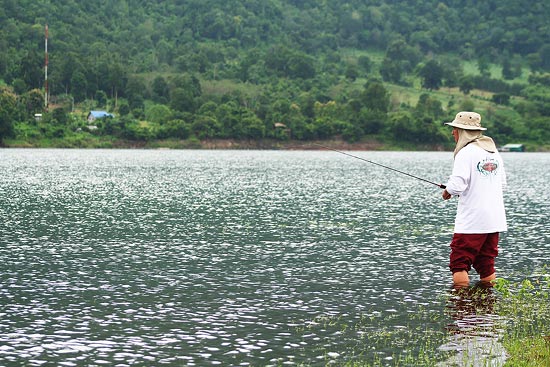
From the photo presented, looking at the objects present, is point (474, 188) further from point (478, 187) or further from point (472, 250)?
point (472, 250)

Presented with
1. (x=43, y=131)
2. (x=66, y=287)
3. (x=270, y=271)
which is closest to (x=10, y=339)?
(x=66, y=287)

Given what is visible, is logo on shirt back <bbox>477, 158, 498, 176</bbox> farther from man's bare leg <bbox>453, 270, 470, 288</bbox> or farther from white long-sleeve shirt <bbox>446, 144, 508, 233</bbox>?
man's bare leg <bbox>453, 270, 470, 288</bbox>

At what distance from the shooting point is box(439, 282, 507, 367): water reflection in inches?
619

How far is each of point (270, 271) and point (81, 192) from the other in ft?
125

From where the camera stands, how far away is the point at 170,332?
1789 centimetres

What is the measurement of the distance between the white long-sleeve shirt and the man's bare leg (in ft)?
4.83

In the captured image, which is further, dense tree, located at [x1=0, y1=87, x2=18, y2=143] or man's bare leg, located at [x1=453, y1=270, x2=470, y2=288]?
dense tree, located at [x1=0, y1=87, x2=18, y2=143]

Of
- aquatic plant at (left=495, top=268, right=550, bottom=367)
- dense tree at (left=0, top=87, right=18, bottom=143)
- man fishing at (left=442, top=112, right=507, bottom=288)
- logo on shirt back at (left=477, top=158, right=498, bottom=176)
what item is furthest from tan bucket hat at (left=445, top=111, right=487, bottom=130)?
dense tree at (left=0, top=87, right=18, bottom=143)

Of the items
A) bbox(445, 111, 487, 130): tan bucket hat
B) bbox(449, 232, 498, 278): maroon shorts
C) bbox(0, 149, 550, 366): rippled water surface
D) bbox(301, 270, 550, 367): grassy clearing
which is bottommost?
bbox(0, 149, 550, 366): rippled water surface

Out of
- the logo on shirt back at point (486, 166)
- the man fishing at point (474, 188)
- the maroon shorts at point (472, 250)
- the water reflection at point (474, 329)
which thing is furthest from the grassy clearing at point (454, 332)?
the logo on shirt back at point (486, 166)

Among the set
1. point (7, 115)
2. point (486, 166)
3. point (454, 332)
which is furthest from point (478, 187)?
point (7, 115)

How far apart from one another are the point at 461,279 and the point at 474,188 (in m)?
2.70

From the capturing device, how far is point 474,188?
2111 cm

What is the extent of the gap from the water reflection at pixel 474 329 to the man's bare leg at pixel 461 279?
148 millimetres
